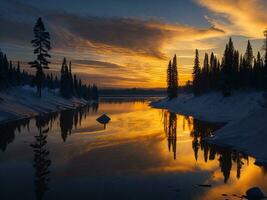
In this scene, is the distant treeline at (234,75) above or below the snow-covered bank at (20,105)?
above

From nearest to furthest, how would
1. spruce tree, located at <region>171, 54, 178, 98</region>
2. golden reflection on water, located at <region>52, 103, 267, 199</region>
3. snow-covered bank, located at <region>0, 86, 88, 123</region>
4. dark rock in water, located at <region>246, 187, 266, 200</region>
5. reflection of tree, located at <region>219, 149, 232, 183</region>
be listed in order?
dark rock in water, located at <region>246, 187, 266, 200</region>, golden reflection on water, located at <region>52, 103, 267, 199</region>, reflection of tree, located at <region>219, 149, 232, 183</region>, snow-covered bank, located at <region>0, 86, 88, 123</region>, spruce tree, located at <region>171, 54, 178, 98</region>

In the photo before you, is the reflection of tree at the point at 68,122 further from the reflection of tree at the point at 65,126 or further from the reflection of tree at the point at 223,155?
the reflection of tree at the point at 223,155

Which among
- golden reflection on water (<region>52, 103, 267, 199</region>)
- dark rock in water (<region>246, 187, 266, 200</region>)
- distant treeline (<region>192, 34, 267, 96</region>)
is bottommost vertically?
golden reflection on water (<region>52, 103, 267, 199</region>)

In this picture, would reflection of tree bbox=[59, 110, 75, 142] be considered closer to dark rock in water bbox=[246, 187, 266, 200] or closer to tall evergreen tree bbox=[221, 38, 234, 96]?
dark rock in water bbox=[246, 187, 266, 200]

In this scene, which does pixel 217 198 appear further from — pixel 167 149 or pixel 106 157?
pixel 167 149

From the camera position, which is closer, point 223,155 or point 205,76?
point 223,155

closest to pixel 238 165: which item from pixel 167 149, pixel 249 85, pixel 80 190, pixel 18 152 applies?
pixel 167 149

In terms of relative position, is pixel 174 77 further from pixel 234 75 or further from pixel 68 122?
pixel 68 122

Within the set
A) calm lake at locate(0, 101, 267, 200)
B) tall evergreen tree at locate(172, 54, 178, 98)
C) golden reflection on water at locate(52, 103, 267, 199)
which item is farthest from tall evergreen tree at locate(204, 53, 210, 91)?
calm lake at locate(0, 101, 267, 200)

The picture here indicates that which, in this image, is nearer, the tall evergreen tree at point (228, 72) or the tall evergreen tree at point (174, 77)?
the tall evergreen tree at point (228, 72)

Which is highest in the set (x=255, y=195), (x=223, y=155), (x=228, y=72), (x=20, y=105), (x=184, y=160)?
(x=228, y=72)

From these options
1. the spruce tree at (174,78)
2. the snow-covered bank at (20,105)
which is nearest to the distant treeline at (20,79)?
the snow-covered bank at (20,105)

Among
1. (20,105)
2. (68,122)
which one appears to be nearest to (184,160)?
(68,122)

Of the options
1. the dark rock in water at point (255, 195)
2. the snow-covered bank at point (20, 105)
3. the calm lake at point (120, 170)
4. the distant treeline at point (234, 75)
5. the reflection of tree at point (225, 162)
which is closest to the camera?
the dark rock in water at point (255, 195)
